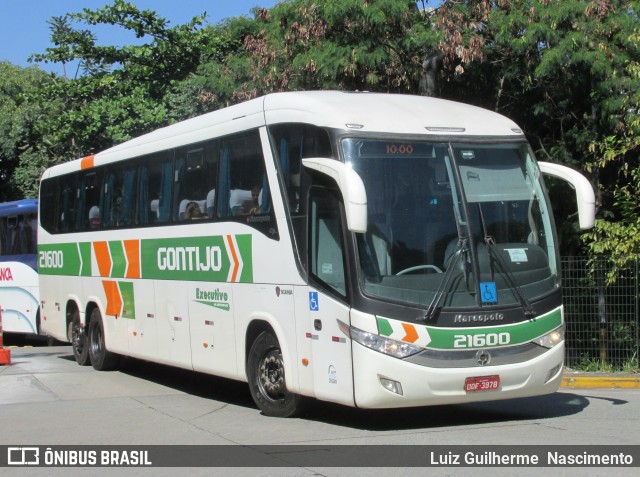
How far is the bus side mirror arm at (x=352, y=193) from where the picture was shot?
8.64 m

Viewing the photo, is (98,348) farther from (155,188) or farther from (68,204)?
(155,188)

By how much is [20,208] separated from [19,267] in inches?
57.5

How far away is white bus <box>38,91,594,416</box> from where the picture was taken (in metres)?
9.22

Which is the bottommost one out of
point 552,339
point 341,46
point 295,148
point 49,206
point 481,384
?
point 481,384

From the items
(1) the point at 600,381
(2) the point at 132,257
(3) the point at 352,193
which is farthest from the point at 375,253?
(2) the point at 132,257

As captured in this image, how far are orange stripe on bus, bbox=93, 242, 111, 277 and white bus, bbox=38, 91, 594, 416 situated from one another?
143 inches

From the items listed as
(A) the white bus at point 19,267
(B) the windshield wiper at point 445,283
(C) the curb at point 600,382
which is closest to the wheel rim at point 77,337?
(A) the white bus at point 19,267

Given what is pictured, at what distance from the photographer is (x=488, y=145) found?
33.1ft

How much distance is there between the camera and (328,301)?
380 inches

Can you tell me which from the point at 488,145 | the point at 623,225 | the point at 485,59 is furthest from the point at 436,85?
the point at 488,145

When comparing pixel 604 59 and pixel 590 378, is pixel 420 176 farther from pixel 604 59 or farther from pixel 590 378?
pixel 604 59

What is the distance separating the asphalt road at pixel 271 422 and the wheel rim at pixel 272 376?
1.02 ft

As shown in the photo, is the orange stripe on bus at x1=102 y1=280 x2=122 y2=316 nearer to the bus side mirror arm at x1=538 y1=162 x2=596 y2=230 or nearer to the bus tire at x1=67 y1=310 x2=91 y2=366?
the bus tire at x1=67 y1=310 x2=91 y2=366

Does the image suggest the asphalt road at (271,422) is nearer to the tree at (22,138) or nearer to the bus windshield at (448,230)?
the bus windshield at (448,230)
